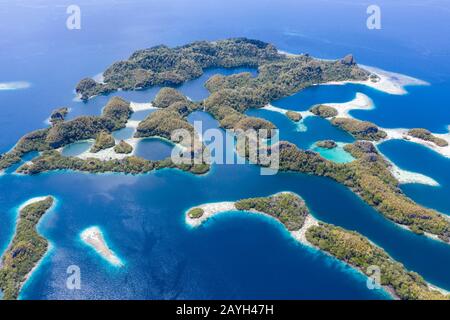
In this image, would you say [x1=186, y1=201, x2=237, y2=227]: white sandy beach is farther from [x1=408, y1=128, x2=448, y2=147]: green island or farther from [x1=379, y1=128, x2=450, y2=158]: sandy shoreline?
[x1=408, y1=128, x2=448, y2=147]: green island

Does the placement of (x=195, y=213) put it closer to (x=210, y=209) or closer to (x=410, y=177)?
(x=210, y=209)

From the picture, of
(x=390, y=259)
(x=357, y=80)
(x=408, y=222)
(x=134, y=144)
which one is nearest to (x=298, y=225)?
(x=390, y=259)

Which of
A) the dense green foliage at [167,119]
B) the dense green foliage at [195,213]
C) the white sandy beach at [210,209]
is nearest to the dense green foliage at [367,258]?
the white sandy beach at [210,209]

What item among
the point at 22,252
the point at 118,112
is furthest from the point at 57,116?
the point at 22,252

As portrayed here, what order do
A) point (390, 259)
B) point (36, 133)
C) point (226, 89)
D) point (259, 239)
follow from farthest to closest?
1. point (226, 89)
2. point (36, 133)
3. point (259, 239)
4. point (390, 259)

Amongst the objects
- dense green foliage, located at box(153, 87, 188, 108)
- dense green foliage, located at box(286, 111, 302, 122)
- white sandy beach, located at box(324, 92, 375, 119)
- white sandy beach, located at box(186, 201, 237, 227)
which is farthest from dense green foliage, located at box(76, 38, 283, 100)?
white sandy beach, located at box(186, 201, 237, 227)

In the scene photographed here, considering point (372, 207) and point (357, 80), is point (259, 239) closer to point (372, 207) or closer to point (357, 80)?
point (372, 207)

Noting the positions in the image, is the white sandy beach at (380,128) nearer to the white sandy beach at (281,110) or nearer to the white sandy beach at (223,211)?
the white sandy beach at (281,110)
